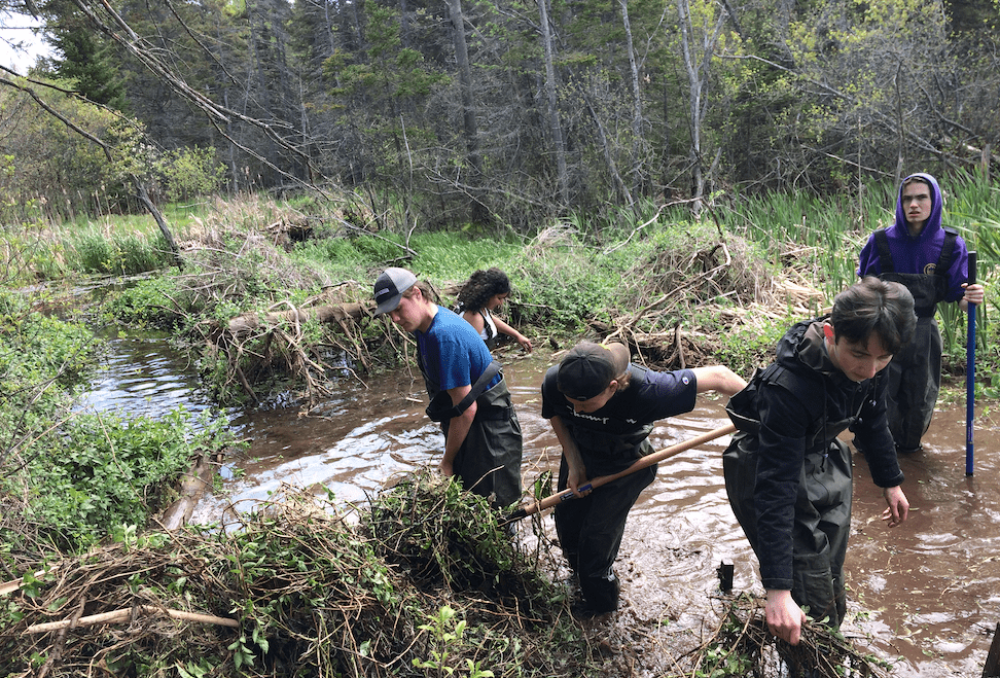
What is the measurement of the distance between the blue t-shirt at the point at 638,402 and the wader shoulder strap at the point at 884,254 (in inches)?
102

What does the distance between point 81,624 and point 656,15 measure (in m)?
19.9

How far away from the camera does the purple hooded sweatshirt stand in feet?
14.5

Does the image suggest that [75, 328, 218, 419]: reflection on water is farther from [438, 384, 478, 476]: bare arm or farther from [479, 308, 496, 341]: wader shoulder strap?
[438, 384, 478, 476]: bare arm

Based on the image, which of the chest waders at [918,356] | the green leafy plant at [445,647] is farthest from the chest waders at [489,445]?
the chest waders at [918,356]

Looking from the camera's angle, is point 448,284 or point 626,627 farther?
point 448,284

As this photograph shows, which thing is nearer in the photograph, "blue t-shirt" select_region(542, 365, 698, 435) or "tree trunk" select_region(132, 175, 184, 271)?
"blue t-shirt" select_region(542, 365, 698, 435)

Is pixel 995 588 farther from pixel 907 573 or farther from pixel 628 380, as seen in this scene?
pixel 628 380

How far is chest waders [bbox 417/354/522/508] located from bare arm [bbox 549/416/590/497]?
44cm

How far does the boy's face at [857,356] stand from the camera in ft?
Answer: 6.94

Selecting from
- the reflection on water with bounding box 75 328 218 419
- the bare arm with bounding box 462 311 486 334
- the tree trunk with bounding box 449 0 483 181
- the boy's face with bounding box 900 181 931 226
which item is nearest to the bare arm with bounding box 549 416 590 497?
the bare arm with bounding box 462 311 486 334

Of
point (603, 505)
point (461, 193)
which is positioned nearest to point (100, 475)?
point (603, 505)

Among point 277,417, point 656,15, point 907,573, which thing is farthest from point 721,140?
point 907,573

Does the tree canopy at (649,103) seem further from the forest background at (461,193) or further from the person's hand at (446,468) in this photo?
the person's hand at (446,468)

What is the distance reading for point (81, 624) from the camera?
247 cm
